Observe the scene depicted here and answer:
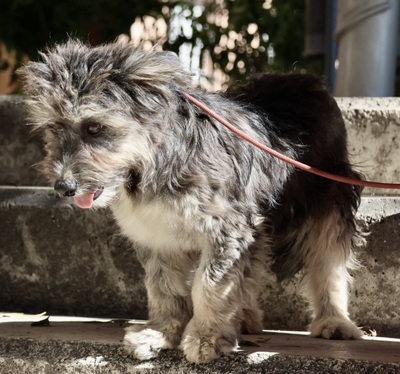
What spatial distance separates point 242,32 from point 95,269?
4.71 metres

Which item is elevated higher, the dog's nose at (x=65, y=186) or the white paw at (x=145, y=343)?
the dog's nose at (x=65, y=186)

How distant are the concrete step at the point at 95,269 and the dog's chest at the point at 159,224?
840 millimetres

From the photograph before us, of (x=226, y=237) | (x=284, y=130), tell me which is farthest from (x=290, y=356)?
(x=284, y=130)

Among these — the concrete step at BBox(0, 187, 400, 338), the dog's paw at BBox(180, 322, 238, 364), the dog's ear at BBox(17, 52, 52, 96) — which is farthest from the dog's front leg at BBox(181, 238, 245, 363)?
the dog's ear at BBox(17, 52, 52, 96)

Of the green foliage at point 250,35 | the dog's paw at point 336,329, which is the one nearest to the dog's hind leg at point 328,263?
the dog's paw at point 336,329

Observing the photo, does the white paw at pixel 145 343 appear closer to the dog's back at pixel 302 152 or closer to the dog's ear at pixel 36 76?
the dog's back at pixel 302 152

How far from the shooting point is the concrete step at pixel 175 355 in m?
3.69

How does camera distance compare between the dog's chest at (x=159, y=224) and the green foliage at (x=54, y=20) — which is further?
the green foliage at (x=54, y=20)

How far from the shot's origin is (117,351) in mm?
3979

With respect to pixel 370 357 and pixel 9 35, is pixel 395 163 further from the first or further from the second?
pixel 9 35

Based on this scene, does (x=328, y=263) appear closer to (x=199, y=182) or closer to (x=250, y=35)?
(x=199, y=182)

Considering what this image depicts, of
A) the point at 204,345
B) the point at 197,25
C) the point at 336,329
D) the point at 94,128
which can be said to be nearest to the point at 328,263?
the point at 336,329

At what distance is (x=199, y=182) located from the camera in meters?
3.81

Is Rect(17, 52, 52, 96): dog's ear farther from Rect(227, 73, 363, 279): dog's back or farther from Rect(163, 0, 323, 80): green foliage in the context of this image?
Rect(163, 0, 323, 80): green foliage
